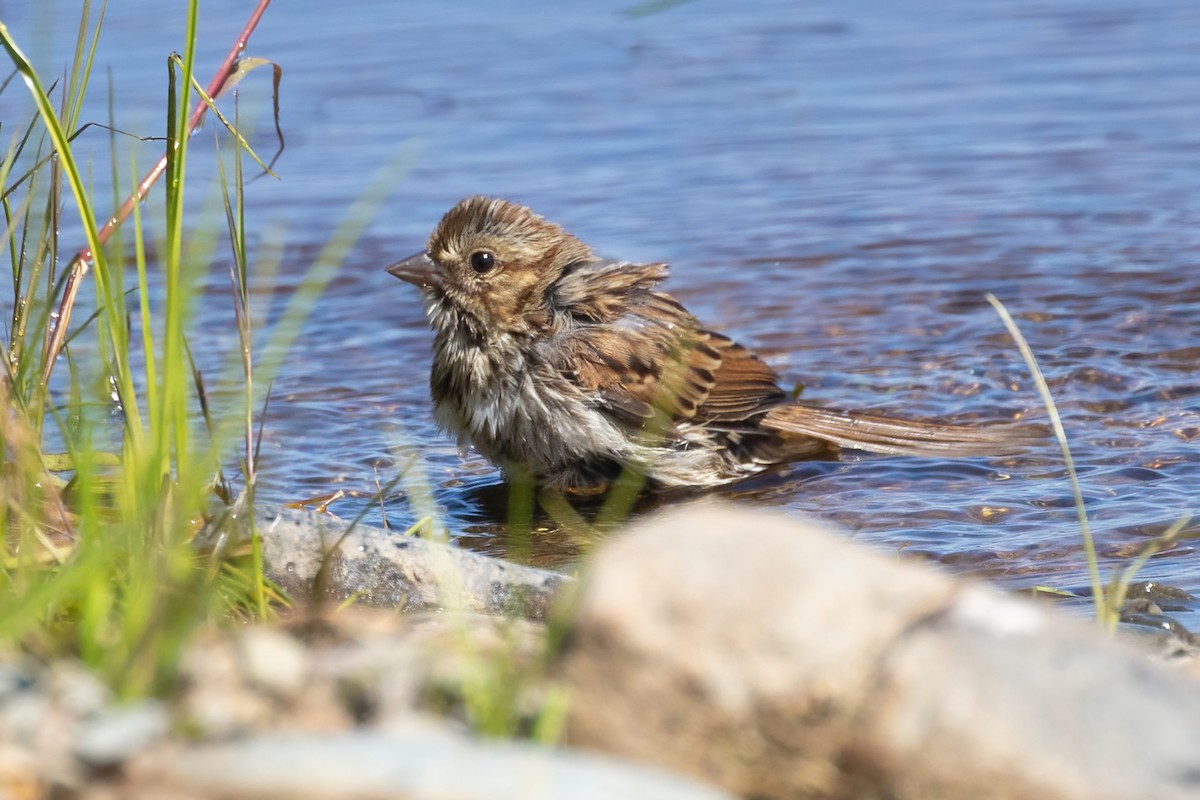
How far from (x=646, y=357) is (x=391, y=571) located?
244 cm

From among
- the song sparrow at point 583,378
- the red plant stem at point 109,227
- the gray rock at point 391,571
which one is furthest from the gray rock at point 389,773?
the song sparrow at point 583,378

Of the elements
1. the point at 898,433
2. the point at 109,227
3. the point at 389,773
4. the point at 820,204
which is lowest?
the point at 898,433

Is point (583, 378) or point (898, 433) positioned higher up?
point (583, 378)

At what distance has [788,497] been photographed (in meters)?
6.39

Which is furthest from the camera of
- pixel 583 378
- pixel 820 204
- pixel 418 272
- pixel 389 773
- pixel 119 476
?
pixel 820 204

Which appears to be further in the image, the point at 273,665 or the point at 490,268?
the point at 490,268

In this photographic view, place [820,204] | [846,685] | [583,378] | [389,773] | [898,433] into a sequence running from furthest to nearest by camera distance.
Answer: [820,204] → [898,433] → [583,378] → [846,685] → [389,773]

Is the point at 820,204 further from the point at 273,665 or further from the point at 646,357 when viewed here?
the point at 273,665

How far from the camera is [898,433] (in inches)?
256

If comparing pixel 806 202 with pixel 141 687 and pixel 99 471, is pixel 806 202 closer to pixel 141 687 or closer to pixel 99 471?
pixel 99 471

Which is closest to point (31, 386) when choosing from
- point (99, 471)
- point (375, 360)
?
point (99, 471)

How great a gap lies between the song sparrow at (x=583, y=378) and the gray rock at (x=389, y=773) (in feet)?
13.1

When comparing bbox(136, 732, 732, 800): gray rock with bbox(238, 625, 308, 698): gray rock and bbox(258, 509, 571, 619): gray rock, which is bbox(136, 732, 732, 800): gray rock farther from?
bbox(258, 509, 571, 619): gray rock

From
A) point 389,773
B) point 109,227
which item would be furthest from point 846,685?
point 109,227
